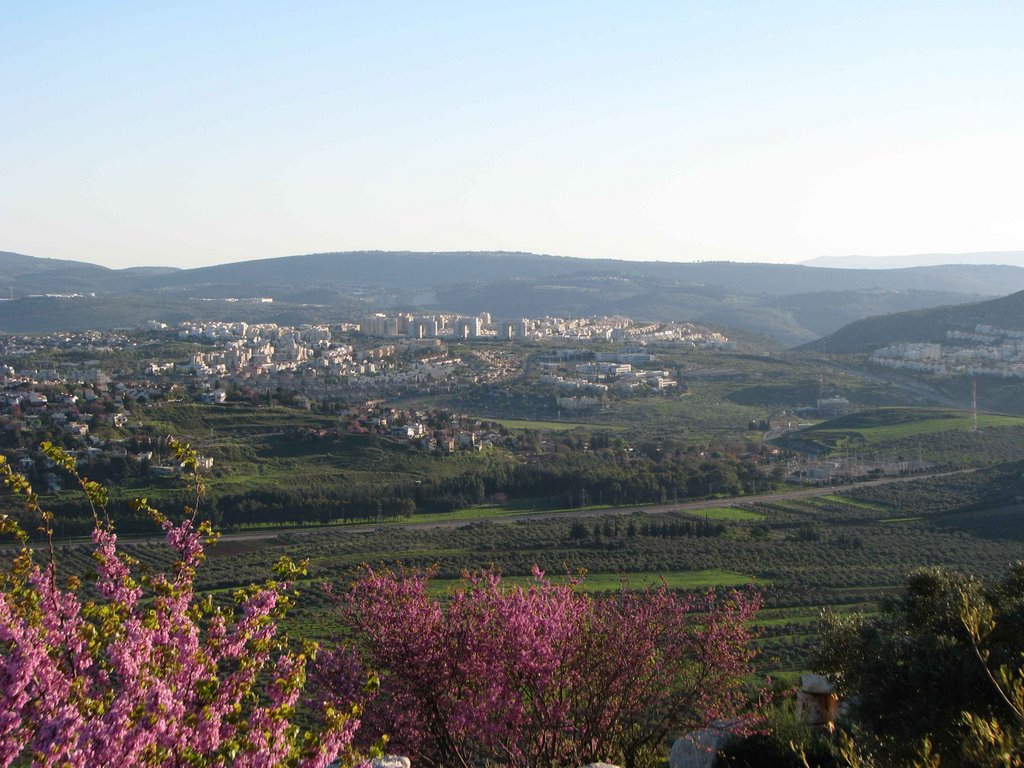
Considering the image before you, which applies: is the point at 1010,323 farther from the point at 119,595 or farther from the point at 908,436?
the point at 119,595

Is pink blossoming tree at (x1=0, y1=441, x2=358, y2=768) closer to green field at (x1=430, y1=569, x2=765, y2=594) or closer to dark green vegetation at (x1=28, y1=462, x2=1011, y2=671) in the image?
dark green vegetation at (x1=28, y1=462, x2=1011, y2=671)

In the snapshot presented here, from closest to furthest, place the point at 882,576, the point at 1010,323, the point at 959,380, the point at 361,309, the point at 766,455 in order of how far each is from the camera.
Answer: the point at 882,576 → the point at 766,455 → the point at 959,380 → the point at 1010,323 → the point at 361,309

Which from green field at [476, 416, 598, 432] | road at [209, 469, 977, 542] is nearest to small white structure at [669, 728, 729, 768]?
road at [209, 469, 977, 542]

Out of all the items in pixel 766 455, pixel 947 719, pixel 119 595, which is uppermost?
pixel 119 595

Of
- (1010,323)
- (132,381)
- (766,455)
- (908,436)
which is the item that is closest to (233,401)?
(132,381)

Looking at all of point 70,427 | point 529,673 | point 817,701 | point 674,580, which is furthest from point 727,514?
point 529,673

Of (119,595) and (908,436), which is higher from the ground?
(119,595)
